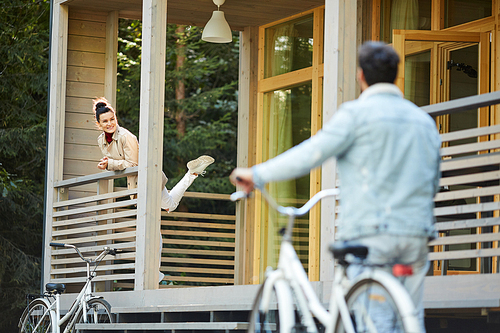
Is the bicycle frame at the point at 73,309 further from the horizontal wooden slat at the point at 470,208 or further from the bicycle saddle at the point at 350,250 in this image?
the bicycle saddle at the point at 350,250

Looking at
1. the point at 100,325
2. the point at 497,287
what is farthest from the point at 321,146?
the point at 100,325

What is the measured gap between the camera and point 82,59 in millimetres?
8906

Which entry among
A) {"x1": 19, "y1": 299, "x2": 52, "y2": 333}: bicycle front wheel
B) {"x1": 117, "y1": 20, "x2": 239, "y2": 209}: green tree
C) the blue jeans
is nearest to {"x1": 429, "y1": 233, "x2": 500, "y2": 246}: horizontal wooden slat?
the blue jeans

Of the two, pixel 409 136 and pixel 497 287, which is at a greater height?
pixel 409 136

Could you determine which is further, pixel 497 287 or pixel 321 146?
pixel 497 287

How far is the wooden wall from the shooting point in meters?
8.80

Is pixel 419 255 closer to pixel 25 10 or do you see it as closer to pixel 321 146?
pixel 321 146

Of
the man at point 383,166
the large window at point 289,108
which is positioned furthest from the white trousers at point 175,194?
the man at point 383,166

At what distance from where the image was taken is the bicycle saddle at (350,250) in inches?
111

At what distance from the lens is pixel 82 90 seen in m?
8.90

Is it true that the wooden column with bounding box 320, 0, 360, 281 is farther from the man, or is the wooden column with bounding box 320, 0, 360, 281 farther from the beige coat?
the beige coat

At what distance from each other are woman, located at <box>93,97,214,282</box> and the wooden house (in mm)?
148

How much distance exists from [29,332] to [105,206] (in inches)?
54.5

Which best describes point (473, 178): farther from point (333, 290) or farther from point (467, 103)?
point (333, 290)
